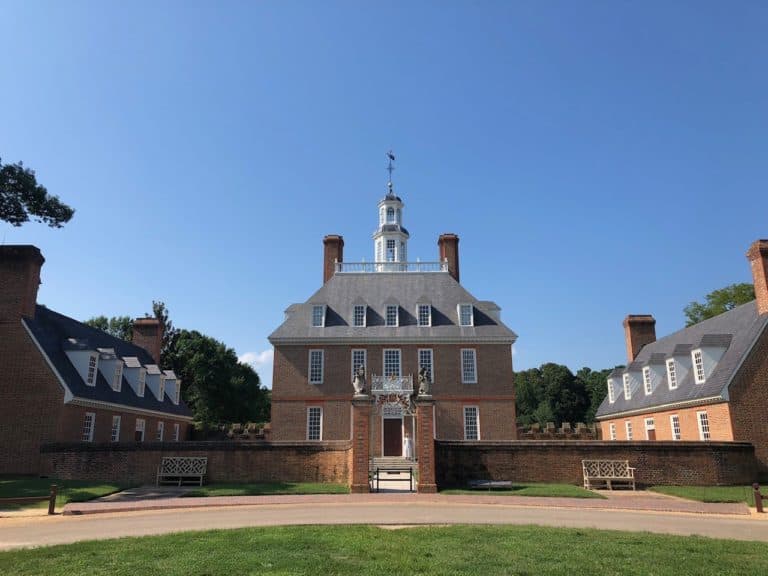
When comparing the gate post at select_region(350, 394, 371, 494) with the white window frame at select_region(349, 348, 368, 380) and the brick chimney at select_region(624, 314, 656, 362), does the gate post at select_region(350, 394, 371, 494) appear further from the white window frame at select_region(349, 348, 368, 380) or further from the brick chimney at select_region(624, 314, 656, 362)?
the brick chimney at select_region(624, 314, 656, 362)

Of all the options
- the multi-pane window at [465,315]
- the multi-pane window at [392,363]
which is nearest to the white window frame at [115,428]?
the multi-pane window at [392,363]

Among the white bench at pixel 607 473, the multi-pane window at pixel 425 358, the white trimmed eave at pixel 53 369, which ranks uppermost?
the multi-pane window at pixel 425 358

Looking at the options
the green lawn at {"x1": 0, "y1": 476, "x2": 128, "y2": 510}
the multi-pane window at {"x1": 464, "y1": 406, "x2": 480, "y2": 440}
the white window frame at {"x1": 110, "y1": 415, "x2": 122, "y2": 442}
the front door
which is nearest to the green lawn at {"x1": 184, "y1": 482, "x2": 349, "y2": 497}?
the green lawn at {"x1": 0, "y1": 476, "x2": 128, "y2": 510}

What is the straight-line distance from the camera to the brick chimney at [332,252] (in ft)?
128

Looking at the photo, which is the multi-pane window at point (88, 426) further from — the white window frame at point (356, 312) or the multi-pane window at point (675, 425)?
the multi-pane window at point (675, 425)

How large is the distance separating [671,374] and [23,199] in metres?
32.5

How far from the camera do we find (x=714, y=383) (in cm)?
2534

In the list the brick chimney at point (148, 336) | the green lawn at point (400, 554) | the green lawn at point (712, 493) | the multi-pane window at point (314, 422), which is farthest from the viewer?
the brick chimney at point (148, 336)

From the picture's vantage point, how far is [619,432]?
37.4 metres

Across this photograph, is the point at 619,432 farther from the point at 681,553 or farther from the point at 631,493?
Result: the point at 681,553

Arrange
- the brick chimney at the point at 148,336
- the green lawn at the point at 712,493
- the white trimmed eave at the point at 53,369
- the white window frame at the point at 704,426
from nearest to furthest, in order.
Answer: the green lawn at the point at 712,493 < the white trimmed eave at the point at 53,369 < the white window frame at the point at 704,426 < the brick chimney at the point at 148,336

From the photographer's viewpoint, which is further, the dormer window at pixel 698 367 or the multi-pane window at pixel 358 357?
the multi-pane window at pixel 358 357

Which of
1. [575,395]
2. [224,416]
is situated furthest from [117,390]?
[575,395]

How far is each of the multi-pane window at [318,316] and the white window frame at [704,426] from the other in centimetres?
2042
